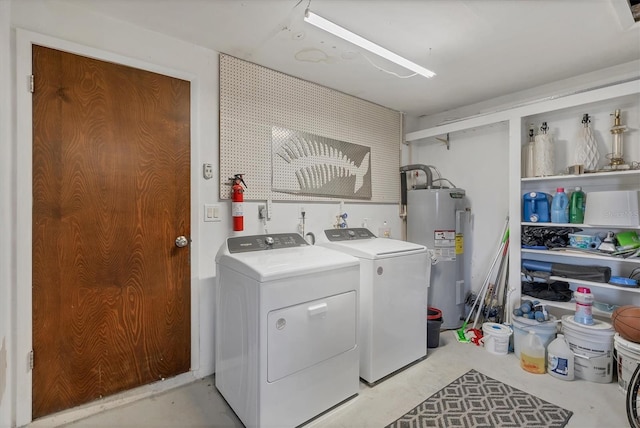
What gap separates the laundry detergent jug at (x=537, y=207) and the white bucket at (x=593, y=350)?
0.93 meters

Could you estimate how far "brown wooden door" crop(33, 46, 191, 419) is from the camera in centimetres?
179

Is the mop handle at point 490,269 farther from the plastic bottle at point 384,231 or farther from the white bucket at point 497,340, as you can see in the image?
the plastic bottle at point 384,231

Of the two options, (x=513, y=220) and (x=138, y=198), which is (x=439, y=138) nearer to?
(x=513, y=220)

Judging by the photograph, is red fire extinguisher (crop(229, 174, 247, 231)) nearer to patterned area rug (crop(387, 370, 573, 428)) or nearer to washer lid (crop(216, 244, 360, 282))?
washer lid (crop(216, 244, 360, 282))

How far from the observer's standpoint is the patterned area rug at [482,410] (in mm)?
1818

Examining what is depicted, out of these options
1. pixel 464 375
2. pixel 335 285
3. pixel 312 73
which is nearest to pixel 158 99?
pixel 312 73

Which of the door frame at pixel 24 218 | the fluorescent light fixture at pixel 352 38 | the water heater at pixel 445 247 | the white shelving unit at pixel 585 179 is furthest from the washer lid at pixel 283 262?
the white shelving unit at pixel 585 179

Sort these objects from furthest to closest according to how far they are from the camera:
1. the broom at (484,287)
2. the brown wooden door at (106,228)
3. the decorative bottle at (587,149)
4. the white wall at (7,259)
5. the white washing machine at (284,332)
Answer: the broom at (484,287)
the decorative bottle at (587,149)
the brown wooden door at (106,228)
the white washing machine at (284,332)
the white wall at (7,259)

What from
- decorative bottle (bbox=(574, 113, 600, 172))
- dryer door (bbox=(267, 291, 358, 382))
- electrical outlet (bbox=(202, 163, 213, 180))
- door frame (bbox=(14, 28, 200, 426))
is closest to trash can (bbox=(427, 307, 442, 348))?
dryer door (bbox=(267, 291, 358, 382))

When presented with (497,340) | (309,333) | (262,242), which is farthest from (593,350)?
(262,242)

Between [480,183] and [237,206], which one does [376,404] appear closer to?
[237,206]

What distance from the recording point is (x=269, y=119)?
8.53ft

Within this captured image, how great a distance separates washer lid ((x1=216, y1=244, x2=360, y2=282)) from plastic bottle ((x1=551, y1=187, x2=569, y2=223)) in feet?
6.68

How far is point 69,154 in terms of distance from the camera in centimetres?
184
